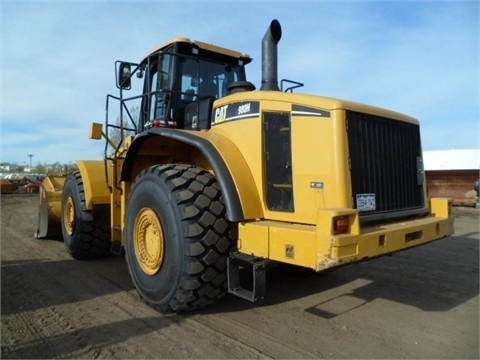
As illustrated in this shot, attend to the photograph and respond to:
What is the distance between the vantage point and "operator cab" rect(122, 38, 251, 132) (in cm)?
498

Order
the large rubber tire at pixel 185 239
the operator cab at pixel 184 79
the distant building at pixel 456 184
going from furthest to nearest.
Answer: the distant building at pixel 456 184 < the operator cab at pixel 184 79 < the large rubber tire at pixel 185 239

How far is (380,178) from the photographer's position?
390 cm

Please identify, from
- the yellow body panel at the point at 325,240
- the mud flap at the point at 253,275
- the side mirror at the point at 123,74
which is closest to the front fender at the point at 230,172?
the yellow body panel at the point at 325,240

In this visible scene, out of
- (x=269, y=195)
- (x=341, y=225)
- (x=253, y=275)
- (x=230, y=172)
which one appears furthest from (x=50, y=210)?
(x=341, y=225)

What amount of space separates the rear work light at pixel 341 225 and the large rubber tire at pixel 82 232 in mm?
4268

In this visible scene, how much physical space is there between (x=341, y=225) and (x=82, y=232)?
4474 millimetres

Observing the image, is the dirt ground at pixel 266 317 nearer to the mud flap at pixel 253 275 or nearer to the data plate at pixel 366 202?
the mud flap at pixel 253 275

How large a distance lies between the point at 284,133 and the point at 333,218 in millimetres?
979

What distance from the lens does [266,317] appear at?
13.2 feet

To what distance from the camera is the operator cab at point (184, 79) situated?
498cm

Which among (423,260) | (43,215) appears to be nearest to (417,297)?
(423,260)

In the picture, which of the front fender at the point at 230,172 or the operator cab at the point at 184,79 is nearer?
the front fender at the point at 230,172

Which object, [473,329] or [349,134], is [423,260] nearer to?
[473,329]

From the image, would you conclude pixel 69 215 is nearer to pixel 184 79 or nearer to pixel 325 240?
pixel 184 79
